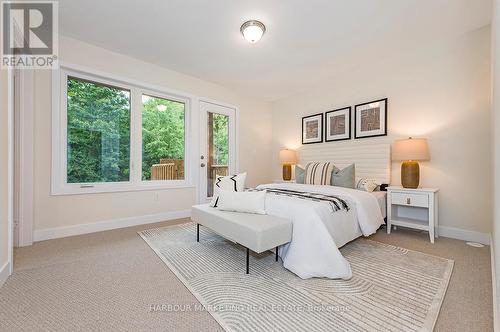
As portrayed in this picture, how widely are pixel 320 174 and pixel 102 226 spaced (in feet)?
10.3

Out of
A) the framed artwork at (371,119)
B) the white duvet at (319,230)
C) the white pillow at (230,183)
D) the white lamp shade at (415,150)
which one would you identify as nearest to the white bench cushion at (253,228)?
the white duvet at (319,230)

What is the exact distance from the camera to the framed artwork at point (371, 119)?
10.7ft

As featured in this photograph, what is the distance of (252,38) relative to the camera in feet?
8.05

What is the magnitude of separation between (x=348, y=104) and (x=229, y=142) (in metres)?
2.28

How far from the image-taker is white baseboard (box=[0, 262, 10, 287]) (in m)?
1.61

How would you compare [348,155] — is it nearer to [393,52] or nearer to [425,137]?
[425,137]

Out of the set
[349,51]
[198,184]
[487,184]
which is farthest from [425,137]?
[198,184]

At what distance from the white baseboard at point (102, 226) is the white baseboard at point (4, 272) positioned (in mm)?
967

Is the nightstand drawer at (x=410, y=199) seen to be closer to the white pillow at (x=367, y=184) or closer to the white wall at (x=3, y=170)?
the white pillow at (x=367, y=184)

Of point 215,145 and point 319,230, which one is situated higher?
point 215,145

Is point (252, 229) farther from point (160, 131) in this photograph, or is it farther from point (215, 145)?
point (215, 145)

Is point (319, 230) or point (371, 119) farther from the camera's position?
point (371, 119)

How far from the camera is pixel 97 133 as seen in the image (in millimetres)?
3051

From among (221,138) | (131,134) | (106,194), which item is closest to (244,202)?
(106,194)
